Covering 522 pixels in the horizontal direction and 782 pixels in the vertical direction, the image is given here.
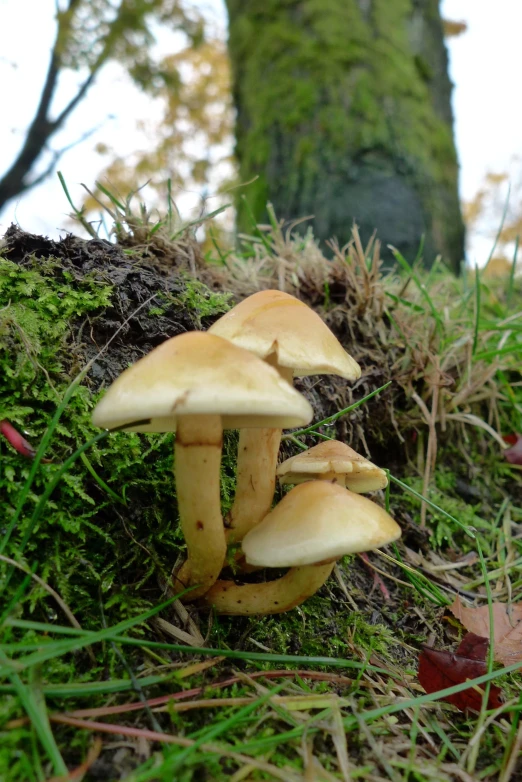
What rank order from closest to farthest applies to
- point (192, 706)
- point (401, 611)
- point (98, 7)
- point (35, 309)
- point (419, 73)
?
1. point (192, 706)
2. point (35, 309)
3. point (401, 611)
4. point (419, 73)
5. point (98, 7)

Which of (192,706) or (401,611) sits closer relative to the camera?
(192,706)

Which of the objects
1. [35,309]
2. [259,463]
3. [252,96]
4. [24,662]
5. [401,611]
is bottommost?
[401,611]

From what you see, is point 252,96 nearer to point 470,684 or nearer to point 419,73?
point 419,73

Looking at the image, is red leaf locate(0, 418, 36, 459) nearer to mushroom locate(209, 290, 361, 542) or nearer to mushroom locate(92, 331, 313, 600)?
mushroom locate(92, 331, 313, 600)

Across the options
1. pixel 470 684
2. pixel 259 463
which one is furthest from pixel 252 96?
pixel 470 684

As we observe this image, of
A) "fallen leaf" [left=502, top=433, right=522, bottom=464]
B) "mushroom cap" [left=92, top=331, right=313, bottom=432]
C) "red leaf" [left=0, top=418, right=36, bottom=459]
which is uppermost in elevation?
"mushroom cap" [left=92, top=331, right=313, bottom=432]

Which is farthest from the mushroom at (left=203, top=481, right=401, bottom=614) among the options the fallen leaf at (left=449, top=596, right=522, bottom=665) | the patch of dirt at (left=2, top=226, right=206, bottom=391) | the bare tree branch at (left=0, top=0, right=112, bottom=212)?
the bare tree branch at (left=0, top=0, right=112, bottom=212)

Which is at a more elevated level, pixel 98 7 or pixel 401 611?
pixel 98 7
